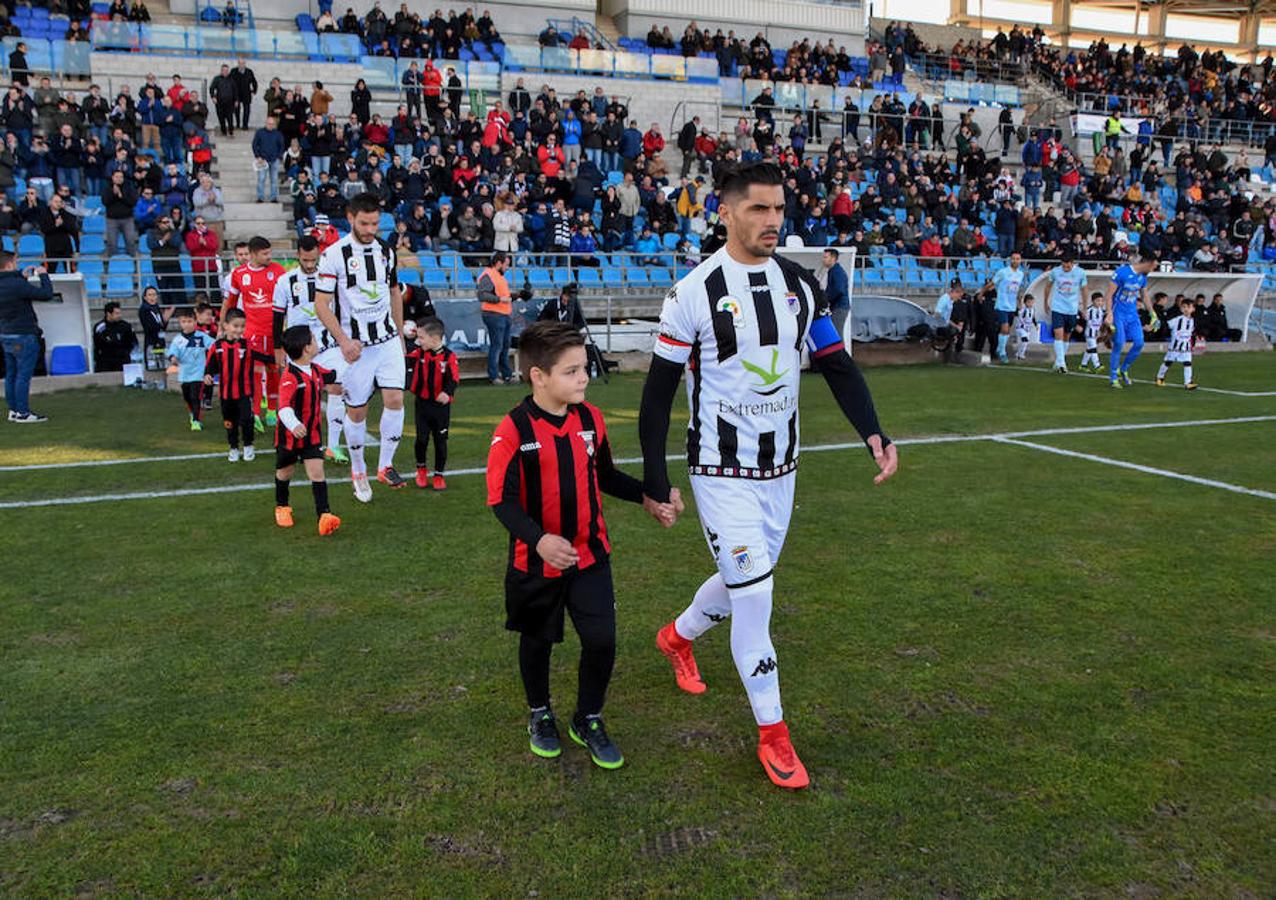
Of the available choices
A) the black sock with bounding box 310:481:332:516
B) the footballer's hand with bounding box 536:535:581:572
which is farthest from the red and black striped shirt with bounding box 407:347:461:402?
the footballer's hand with bounding box 536:535:581:572

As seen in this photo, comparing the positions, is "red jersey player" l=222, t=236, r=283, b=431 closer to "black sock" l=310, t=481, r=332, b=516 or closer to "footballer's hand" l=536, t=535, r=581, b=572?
"black sock" l=310, t=481, r=332, b=516

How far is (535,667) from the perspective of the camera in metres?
3.73

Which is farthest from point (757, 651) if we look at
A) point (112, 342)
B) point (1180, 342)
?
point (1180, 342)

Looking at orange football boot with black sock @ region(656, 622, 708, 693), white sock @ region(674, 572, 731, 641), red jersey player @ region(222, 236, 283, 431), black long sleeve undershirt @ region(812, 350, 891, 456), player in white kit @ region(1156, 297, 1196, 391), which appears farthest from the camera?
player in white kit @ region(1156, 297, 1196, 391)

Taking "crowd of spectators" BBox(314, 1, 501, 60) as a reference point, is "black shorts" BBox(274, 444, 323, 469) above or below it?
below

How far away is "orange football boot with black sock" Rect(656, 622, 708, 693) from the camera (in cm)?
436

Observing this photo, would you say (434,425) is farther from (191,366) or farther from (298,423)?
(191,366)

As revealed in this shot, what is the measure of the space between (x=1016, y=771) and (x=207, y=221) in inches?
776

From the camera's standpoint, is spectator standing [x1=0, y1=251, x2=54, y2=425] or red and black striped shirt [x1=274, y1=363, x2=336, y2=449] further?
spectator standing [x1=0, y1=251, x2=54, y2=425]

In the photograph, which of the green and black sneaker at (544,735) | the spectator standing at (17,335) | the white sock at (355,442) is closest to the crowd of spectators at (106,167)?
the spectator standing at (17,335)

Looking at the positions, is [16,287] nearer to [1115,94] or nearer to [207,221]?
[207,221]

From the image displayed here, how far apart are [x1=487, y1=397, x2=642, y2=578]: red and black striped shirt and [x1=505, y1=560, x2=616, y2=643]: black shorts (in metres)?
0.05

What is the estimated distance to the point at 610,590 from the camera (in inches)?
143

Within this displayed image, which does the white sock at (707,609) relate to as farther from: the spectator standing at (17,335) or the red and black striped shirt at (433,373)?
the spectator standing at (17,335)
